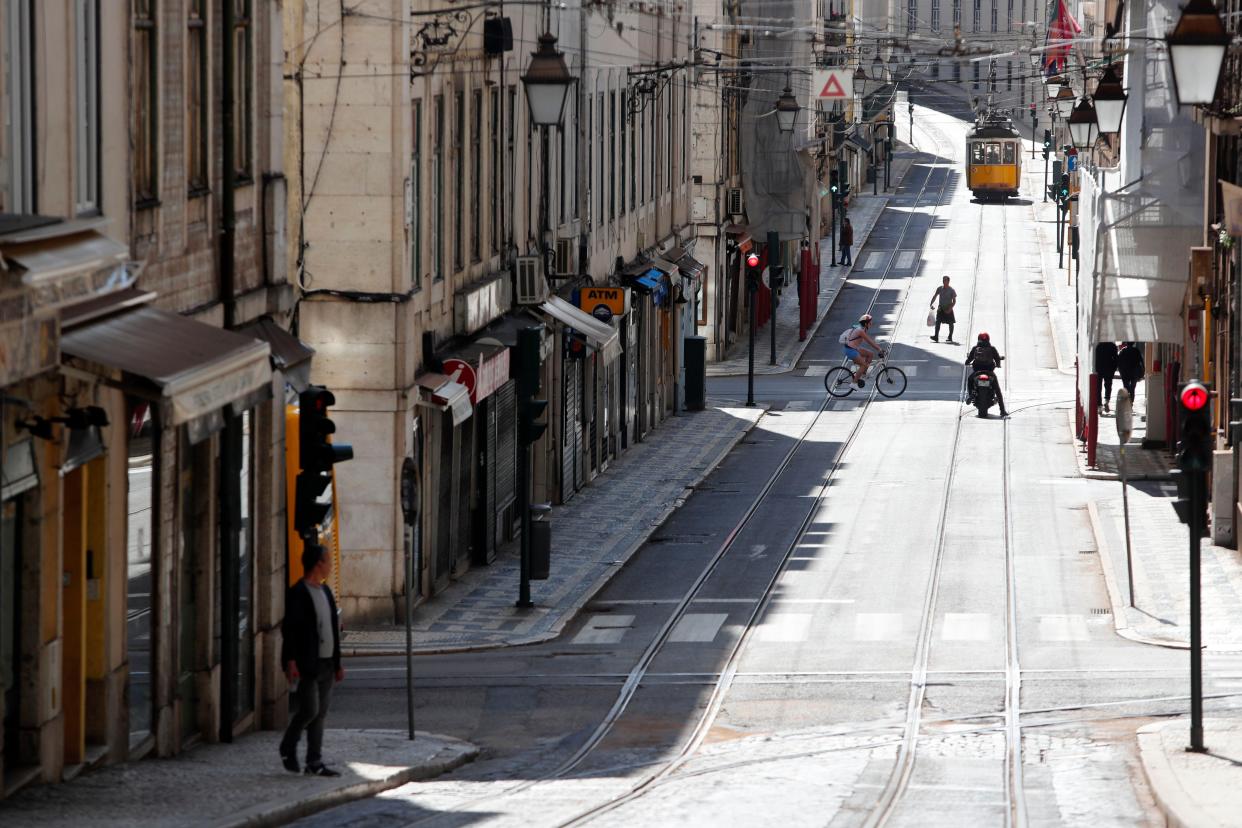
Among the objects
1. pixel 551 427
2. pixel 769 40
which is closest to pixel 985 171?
pixel 769 40

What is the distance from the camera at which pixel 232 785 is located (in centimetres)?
1391

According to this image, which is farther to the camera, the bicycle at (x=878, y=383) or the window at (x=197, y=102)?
the bicycle at (x=878, y=383)

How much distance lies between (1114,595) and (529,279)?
8872 mm

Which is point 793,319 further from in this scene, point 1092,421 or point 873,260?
point 1092,421

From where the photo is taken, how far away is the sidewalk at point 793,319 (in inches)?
2152

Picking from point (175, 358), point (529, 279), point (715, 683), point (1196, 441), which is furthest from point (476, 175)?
point (175, 358)

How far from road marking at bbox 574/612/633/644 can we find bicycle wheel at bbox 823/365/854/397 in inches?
946

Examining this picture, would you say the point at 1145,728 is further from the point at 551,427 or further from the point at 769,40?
the point at 769,40

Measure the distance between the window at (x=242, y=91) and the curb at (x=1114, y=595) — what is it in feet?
33.0

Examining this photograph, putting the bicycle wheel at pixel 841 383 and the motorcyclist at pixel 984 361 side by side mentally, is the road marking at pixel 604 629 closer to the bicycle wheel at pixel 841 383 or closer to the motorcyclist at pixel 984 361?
the motorcyclist at pixel 984 361

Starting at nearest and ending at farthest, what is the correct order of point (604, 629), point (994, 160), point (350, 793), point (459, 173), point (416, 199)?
point (350, 793) → point (604, 629) → point (416, 199) → point (459, 173) → point (994, 160)

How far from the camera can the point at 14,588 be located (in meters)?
12.9

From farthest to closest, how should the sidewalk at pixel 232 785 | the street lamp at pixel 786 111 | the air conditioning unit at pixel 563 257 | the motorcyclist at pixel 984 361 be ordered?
the street lamp at pixel 786 111, the motorcyclist at pixel 984 361, the air conditioning unit at pixel 563 257, the sidewalk at pixel 232 785

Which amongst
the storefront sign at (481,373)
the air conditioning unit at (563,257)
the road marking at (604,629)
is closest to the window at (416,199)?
the storefront sign at (481,373)
